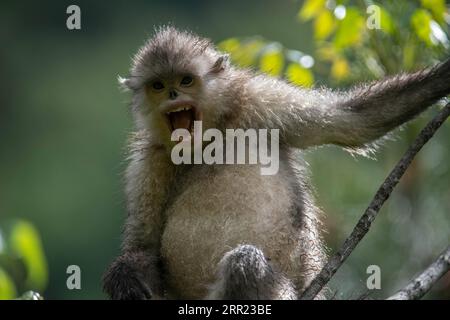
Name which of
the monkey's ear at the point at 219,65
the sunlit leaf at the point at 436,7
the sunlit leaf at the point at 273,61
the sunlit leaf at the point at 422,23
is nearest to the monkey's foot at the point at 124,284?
the monkey's ear at the point at 219,65

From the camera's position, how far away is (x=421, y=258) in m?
8.23

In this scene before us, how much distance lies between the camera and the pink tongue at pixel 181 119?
6477 mm

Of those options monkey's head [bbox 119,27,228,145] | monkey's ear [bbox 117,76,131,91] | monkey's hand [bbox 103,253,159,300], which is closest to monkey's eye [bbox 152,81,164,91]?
monkey's head [bbox 119,27,228,145]

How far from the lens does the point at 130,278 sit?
623 centimetres

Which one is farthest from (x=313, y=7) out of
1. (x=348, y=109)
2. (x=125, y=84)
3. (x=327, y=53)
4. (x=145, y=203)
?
(x=145, y=203)

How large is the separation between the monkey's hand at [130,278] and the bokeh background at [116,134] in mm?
477

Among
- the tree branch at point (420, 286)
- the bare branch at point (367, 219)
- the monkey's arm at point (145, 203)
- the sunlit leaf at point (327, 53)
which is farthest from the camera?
the sunlit leaf at point (327, 53)

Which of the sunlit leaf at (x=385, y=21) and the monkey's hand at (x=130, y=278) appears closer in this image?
the monkey's hand at (x=130, y=278)

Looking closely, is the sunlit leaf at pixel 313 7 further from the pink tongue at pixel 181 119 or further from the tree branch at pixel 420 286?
the tree branch at pixel 420 286

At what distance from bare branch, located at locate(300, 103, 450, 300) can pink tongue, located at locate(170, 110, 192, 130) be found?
4.79 feet

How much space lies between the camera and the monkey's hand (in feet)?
20.2
